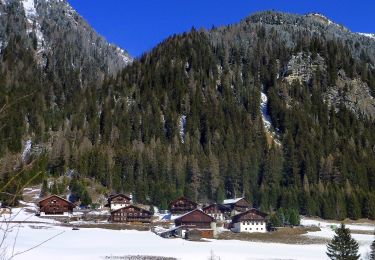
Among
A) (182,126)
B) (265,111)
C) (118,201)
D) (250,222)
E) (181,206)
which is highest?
(265,111)

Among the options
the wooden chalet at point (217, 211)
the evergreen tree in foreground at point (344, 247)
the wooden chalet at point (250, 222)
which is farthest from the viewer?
the wooden chalet at point (217, 211)

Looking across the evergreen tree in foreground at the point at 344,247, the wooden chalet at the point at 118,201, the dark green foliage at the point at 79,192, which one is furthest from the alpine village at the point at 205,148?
the wooden chalet at the point at 118,201

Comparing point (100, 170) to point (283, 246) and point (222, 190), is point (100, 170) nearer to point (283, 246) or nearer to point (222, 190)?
point (222, 190)

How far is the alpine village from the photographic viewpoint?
66.6m

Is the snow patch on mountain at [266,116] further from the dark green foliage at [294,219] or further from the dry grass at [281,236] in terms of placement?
the dry grass at [281,236]

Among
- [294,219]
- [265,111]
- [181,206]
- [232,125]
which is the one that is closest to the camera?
[294,219]

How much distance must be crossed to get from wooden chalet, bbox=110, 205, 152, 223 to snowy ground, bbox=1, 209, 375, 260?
10762 millimetres

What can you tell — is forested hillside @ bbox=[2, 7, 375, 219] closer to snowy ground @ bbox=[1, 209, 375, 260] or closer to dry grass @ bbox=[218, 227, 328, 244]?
dry grass @ bbox=[218, 227, 328, 244]

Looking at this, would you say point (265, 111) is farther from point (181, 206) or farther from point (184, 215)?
point (184, 215)

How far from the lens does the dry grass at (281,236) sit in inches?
2579

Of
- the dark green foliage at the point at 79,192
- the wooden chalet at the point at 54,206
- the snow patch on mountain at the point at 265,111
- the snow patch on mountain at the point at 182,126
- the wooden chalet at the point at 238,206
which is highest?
the snow patch on mountain at the point at 265,111

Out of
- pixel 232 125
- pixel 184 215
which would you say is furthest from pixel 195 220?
pixel 232 125

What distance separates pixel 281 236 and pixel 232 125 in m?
73.2

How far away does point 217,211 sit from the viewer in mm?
91125
